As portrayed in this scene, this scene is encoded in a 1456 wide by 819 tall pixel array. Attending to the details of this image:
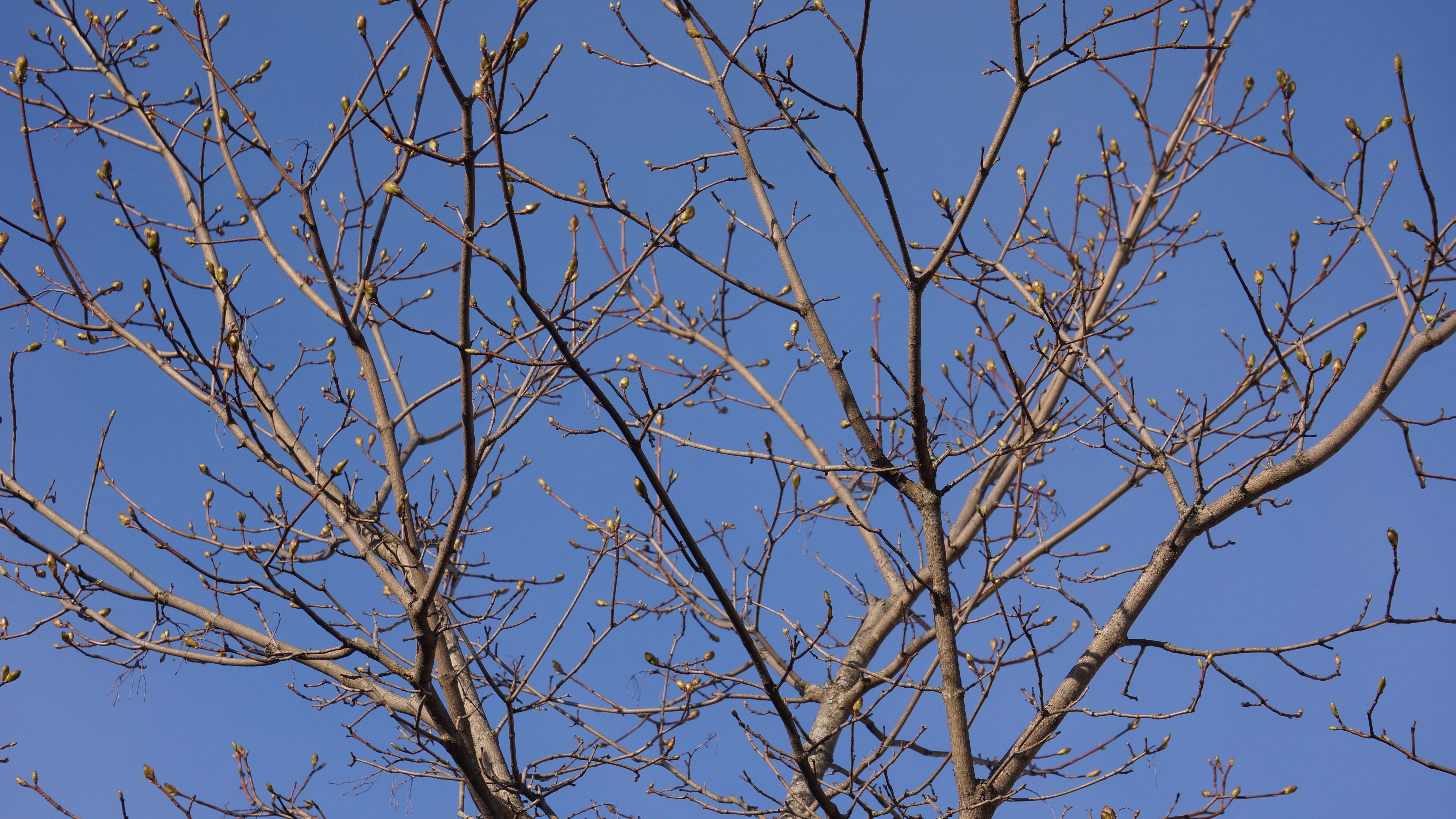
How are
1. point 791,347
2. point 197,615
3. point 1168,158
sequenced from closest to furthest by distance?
point 197,615, point 791,347, point 1168,158

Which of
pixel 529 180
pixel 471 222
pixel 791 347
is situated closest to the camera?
pixel 471 222

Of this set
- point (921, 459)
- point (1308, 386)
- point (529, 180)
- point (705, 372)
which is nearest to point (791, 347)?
point (705, 372)

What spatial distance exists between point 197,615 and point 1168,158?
210 inches

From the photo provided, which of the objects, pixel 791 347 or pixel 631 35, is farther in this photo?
pixel 791 347

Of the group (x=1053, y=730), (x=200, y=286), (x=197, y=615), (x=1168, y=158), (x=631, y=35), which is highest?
(x=1168, y=158)

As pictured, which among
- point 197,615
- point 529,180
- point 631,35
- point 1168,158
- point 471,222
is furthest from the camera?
point 1168,158

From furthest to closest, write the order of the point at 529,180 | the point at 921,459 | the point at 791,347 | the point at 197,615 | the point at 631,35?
the point at 791,347
the point at 631,35
the point at 197,615
the point at 921,459
the point at 529,180

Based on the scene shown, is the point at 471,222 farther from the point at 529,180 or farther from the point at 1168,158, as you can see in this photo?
the point at 1168,158

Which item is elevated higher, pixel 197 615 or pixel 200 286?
pixel 200 286

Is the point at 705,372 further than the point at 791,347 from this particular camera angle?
No

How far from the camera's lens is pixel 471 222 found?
7.80ft

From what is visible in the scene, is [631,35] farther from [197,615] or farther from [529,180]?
[197,615]

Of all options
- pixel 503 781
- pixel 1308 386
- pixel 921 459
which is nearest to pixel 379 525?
pixel 503 781

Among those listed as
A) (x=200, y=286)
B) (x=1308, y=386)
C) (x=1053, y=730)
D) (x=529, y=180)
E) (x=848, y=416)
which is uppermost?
(x=200, y=286)
